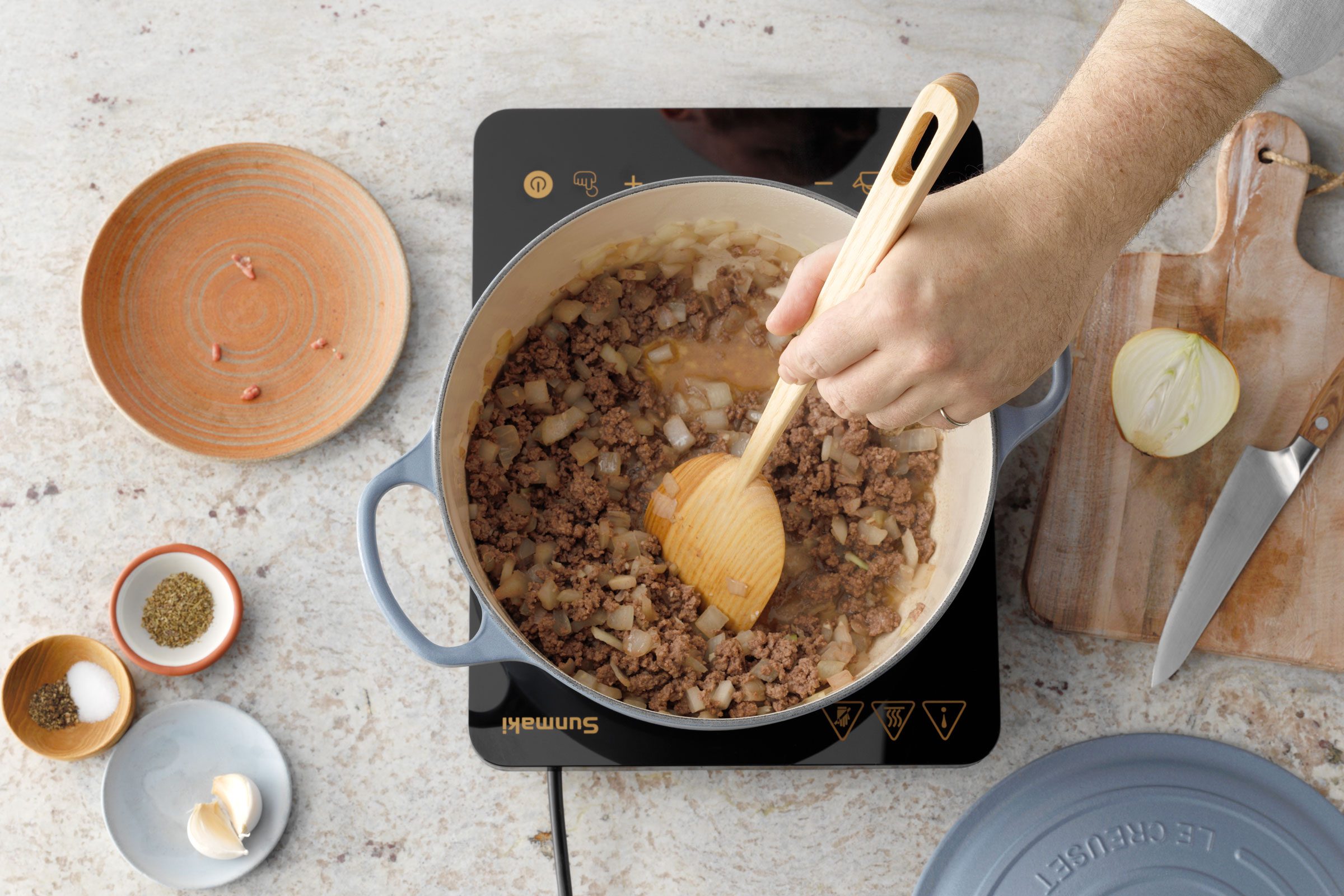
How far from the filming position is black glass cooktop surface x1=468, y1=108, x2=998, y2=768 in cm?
124

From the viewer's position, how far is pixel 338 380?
52.6 inches

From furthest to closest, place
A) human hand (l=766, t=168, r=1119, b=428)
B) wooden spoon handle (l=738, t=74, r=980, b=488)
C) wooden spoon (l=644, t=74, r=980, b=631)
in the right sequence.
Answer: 1. wooden spoon (l=644, t=74, r=980, b=631)
2. human hand (l=766, t=168, r=1119, b=428)
3. wooden spoon handle (l=738, t=74, r=980, b=488)

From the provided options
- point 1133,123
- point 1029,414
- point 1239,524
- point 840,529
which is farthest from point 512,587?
point 1239,524

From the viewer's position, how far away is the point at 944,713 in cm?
125

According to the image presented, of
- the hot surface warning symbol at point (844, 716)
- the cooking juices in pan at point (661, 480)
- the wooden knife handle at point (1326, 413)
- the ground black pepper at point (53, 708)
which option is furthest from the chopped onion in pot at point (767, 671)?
the ground black pepper at point (53, 708)

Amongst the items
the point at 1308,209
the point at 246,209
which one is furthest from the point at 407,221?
the point at 1308,209

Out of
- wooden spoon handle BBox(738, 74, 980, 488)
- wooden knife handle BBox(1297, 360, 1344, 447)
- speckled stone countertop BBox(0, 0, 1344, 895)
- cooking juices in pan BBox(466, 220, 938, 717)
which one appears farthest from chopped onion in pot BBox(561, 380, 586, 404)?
wooden knife handle BBox(1297, 360, 1344, 447)

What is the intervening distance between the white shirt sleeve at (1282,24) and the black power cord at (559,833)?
118 centimetres

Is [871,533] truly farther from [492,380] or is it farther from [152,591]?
[152,591]

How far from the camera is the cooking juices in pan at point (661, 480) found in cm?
120

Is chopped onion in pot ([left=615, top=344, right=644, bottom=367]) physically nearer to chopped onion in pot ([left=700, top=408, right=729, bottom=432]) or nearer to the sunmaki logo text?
chopped onion in pot ([left=700, top=408, right=729, bottom=432])

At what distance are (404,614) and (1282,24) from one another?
1.11m

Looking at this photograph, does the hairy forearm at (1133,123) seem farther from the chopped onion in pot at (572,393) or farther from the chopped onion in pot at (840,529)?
the chopped onion in pot at (572,393)

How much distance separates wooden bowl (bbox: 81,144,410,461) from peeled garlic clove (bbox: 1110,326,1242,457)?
1.06 meters
